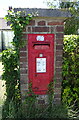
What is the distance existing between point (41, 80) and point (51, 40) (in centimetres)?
84

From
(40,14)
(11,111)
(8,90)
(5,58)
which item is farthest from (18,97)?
(40,14)

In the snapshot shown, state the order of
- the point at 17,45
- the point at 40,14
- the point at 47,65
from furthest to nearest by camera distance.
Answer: the point at 47,65 → the point at 17,45 → the point at 40,14

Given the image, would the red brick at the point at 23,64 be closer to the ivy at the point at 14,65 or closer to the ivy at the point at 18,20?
the ivy at the point at 14,65

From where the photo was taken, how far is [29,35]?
2.72m

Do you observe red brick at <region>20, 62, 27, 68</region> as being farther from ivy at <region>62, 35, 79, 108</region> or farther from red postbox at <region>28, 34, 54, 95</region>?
ivy at <region>62, 35, 79, 108</region>

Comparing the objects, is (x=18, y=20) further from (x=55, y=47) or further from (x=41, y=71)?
(x=41, y=71)

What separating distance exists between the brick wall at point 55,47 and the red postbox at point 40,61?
3.0 inches

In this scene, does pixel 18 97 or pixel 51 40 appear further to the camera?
pixel 18 97

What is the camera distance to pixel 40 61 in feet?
9.34

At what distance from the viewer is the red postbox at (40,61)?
274 centimetres

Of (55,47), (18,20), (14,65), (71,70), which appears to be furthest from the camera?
(71,70)

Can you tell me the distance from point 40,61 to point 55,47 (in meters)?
0.40

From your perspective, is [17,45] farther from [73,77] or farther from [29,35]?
[73,77]

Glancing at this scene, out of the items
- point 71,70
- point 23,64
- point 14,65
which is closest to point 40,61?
point 23,64
